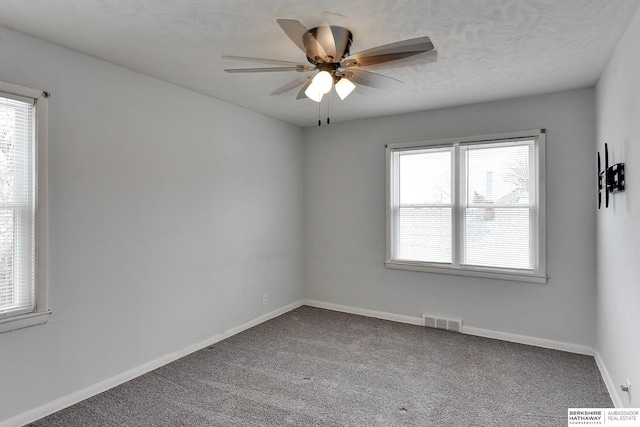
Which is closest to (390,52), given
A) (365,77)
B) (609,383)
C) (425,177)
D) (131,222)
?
(365,77)

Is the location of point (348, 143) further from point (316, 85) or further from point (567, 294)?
point (567, 294)

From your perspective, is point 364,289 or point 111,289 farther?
point 364,289

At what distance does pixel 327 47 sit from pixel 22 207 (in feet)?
7.30

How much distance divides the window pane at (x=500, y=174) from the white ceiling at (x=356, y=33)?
28.1 inches

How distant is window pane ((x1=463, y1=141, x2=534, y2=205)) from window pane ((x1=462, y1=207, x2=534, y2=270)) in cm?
13

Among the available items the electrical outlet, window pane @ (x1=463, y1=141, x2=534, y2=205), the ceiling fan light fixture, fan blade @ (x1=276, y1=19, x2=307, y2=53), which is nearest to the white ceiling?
fan blade @ (x1=276, y1=19, x2=307, y2=53)

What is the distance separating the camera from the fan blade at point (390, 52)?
6.47ft

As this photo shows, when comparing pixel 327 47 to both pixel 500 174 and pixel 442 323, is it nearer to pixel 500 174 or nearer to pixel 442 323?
pixel 500 174

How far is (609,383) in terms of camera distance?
2842 millimetres

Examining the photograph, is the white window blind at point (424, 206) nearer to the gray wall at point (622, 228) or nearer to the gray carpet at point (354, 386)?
the gray carpet at point (354, 386)

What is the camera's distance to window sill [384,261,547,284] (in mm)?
3773

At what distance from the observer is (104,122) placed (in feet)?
9.41

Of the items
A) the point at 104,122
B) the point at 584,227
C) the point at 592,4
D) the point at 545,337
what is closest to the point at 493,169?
the point at 584,227

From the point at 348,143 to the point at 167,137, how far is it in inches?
93.1
